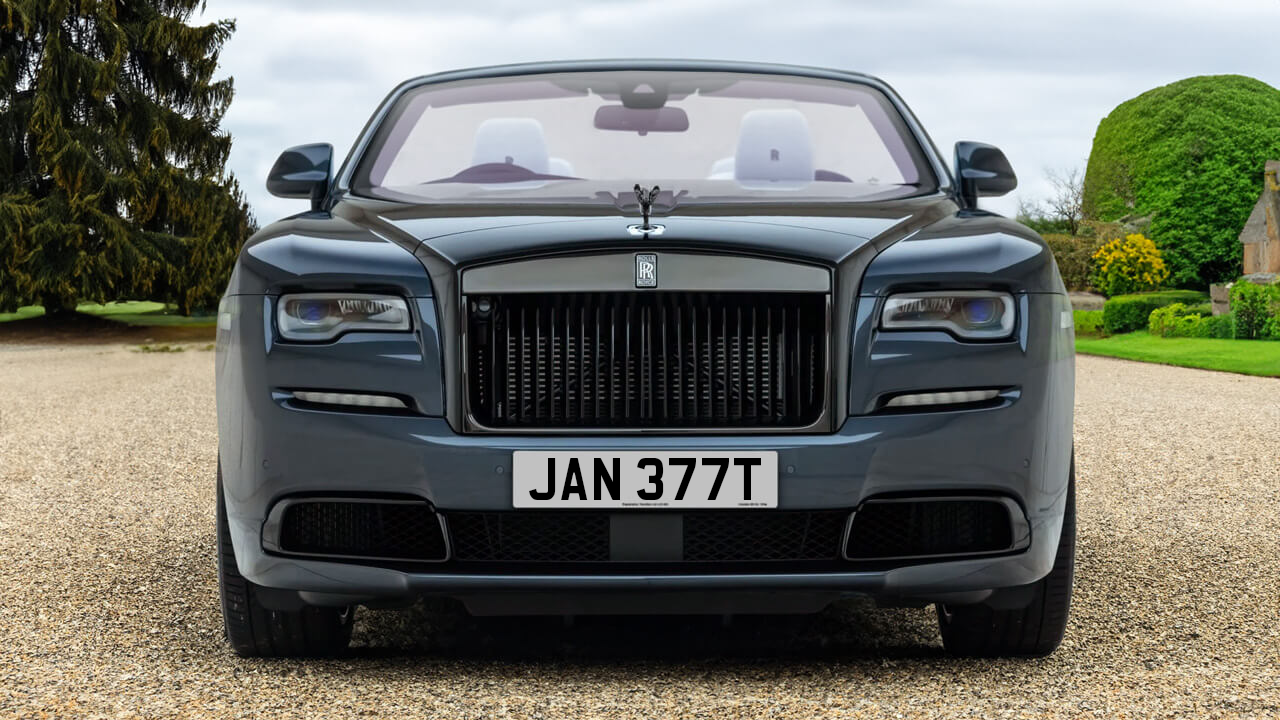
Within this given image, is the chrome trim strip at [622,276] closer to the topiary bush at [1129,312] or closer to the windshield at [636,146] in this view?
the windshield at [636,146]

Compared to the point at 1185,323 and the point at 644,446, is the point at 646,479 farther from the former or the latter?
the point at 1185,323

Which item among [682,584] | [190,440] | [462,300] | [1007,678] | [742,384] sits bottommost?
[190,440]

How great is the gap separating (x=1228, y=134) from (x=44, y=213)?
125ft

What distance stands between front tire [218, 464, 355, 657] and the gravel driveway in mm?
55

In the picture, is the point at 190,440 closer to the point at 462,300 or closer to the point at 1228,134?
the point at 462,300


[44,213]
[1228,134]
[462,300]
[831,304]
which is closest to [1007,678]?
[831,304]

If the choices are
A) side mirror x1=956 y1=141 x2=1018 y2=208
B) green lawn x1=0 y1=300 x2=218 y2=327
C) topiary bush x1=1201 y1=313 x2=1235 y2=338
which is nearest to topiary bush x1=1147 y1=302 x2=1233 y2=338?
topiary bush x1=1201 y1=313 x2=1235 y2=338

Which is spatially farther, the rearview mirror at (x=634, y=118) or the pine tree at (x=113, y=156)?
the pine tree at (x=113, y=156)

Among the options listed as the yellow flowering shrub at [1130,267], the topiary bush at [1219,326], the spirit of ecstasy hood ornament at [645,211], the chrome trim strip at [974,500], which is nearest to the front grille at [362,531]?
the spirit of ecstasy hood ornament at [645,211]

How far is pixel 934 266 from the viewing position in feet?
10.1

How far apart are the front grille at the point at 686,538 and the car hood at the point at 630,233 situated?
23.4 inches

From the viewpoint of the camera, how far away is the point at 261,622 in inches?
137

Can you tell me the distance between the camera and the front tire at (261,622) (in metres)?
3.43

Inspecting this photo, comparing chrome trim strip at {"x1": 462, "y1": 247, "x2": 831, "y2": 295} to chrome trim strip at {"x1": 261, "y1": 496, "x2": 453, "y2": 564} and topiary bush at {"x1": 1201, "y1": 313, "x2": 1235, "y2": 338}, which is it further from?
topiary bush at {"x1": 1201, "y1": 313, "x2": 1235, "y2": 338}
